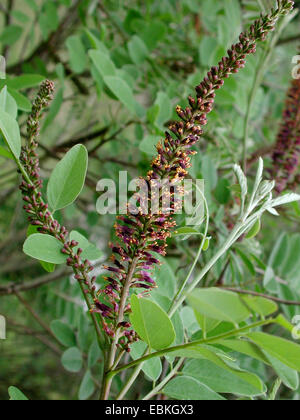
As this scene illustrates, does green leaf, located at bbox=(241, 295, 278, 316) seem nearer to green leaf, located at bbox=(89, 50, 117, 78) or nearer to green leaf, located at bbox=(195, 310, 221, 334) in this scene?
green leaf, located at bbox=(195, 310, 221, 334)

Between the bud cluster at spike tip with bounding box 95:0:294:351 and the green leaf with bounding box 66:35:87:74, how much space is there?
0.36 m

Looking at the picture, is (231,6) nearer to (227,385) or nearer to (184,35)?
(184,35)

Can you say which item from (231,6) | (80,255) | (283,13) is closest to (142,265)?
(80,255)

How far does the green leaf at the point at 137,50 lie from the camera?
538 millimetres

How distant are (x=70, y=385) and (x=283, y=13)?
33.6 inches

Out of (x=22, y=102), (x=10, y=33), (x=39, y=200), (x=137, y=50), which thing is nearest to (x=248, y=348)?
(x=39, y=200)

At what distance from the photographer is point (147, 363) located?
10.8 inches

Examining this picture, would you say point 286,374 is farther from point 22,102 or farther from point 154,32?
point 154,32

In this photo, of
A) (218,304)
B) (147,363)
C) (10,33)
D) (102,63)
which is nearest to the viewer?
(218,304)

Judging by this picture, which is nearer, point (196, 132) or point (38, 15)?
point (196, 132)

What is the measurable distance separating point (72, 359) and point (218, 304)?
32 centimetres

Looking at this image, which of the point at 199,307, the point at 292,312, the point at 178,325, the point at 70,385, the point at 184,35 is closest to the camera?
the point at 199,307

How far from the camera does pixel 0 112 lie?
23cm

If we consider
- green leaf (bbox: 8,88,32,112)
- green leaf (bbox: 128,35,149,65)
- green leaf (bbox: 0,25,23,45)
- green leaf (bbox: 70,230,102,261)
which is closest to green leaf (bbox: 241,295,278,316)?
green leaf (bbox: 70,230,102,261)
